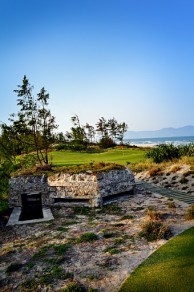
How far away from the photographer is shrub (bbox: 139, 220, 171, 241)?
7.39 metres

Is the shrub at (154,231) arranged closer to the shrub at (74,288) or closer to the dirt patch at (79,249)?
the dirt patch at (79,249)

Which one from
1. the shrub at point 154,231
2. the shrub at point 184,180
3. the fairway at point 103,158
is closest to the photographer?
the shrub at point 154,231

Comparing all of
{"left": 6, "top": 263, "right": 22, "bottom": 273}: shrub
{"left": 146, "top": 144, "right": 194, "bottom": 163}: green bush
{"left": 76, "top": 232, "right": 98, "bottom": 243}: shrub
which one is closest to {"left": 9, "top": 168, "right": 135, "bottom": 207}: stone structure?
{"left": 76, "top": 232, "right": 98, "bottom": 243}: shrub

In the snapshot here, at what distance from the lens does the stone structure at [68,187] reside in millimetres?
Result: 12062

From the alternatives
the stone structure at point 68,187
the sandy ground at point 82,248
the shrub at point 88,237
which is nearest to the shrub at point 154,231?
the sandy ground at point 82,248

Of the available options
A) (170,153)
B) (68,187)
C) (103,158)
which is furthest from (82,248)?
(103,158)

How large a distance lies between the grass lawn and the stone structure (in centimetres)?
564

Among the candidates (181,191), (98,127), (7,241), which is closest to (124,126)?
(98,127)

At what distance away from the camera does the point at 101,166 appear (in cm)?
1394

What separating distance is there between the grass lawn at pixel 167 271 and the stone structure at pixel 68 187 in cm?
564

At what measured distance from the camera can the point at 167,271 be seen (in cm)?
549

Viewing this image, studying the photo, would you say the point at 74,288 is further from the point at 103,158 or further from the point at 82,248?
the point at 103,158

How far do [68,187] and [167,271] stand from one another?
24.3 ft

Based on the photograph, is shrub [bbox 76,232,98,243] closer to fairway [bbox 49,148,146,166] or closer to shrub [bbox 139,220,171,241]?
shrub [bbox 139,220,171,241]
